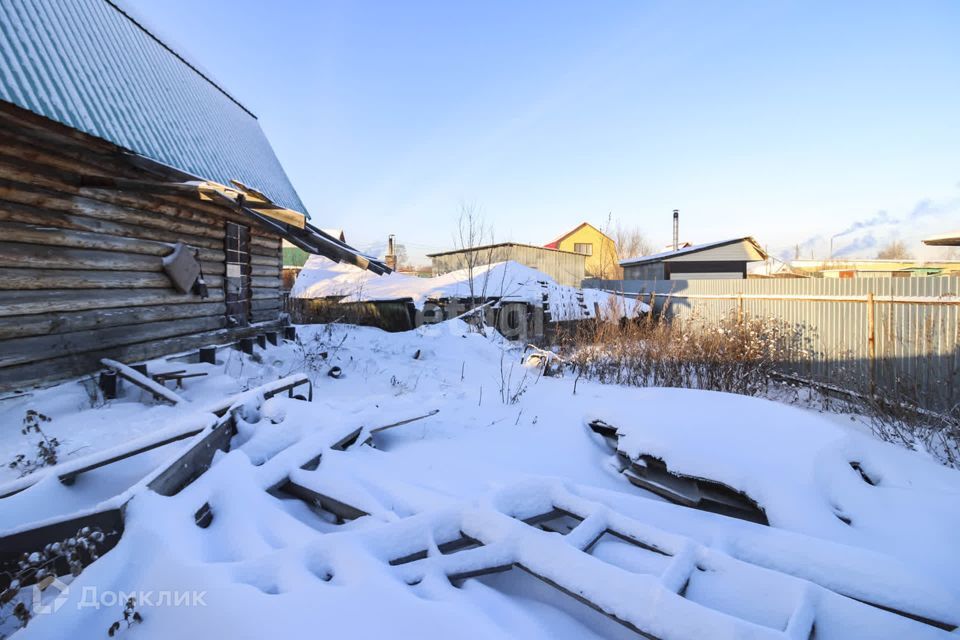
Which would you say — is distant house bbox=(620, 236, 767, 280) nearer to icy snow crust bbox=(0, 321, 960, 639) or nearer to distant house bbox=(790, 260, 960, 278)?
distant house bbox=(790, 260, 960, 278)

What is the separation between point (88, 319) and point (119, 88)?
10.8ft

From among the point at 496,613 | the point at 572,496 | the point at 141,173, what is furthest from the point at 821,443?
the point at 141,173

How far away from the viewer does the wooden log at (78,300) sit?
470 centimetres

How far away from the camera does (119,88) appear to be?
6.21m

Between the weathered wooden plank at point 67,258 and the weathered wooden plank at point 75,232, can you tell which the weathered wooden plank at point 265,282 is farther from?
the weathered wooden plank at point 67,258

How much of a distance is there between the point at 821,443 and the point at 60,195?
309 inches

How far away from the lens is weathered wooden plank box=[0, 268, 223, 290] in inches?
186

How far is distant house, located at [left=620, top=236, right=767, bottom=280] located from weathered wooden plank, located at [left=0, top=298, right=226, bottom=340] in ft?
80.1

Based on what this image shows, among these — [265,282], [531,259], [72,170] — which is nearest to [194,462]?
[72,170]

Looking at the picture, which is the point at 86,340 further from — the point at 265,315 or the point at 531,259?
the point at 531,259

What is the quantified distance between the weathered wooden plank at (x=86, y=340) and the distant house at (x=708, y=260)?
24.5 meters

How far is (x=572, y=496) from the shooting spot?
269 centimetres

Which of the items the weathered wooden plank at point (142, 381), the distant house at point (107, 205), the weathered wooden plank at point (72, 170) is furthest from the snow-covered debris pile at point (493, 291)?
the weathered wooden plank at point (142, 381)

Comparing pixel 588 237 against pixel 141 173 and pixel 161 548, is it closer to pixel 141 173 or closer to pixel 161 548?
pixel 141 173
